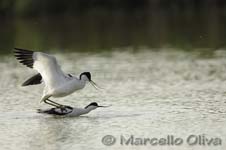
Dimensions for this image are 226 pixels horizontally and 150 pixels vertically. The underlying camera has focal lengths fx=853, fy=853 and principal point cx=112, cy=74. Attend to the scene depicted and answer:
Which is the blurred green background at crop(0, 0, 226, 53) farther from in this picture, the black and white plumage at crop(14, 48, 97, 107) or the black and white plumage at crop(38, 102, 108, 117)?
the black and white plumage at crop(14, 48, 97, 107)

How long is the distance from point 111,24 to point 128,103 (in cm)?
2002

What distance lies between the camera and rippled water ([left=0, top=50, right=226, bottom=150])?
11.0 m

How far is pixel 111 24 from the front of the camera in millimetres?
33594

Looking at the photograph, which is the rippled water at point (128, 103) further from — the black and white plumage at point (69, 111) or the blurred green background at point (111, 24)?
the blurred green background at point (111, 24)

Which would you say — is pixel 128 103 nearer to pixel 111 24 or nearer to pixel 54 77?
pixel 54 77

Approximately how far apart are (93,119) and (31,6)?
2703 centimetres

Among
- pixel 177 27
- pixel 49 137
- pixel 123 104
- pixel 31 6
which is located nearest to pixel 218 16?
pixel 177 27

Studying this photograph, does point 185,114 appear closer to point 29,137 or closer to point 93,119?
point 93,119

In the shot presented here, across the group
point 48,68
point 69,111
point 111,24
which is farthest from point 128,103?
point 111,24

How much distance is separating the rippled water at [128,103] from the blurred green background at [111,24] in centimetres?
417

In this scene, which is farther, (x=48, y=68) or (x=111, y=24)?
(x=111, y=24)

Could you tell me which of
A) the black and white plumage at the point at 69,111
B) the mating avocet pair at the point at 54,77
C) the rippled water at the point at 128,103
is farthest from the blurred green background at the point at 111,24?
the mating avocet pair at the point at 54,77

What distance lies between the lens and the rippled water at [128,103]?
36.1 ft

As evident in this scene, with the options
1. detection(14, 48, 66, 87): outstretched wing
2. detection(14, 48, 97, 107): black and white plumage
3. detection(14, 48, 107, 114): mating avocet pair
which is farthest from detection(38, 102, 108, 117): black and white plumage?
detection(14, 48, 66, 87): outstretched wing
